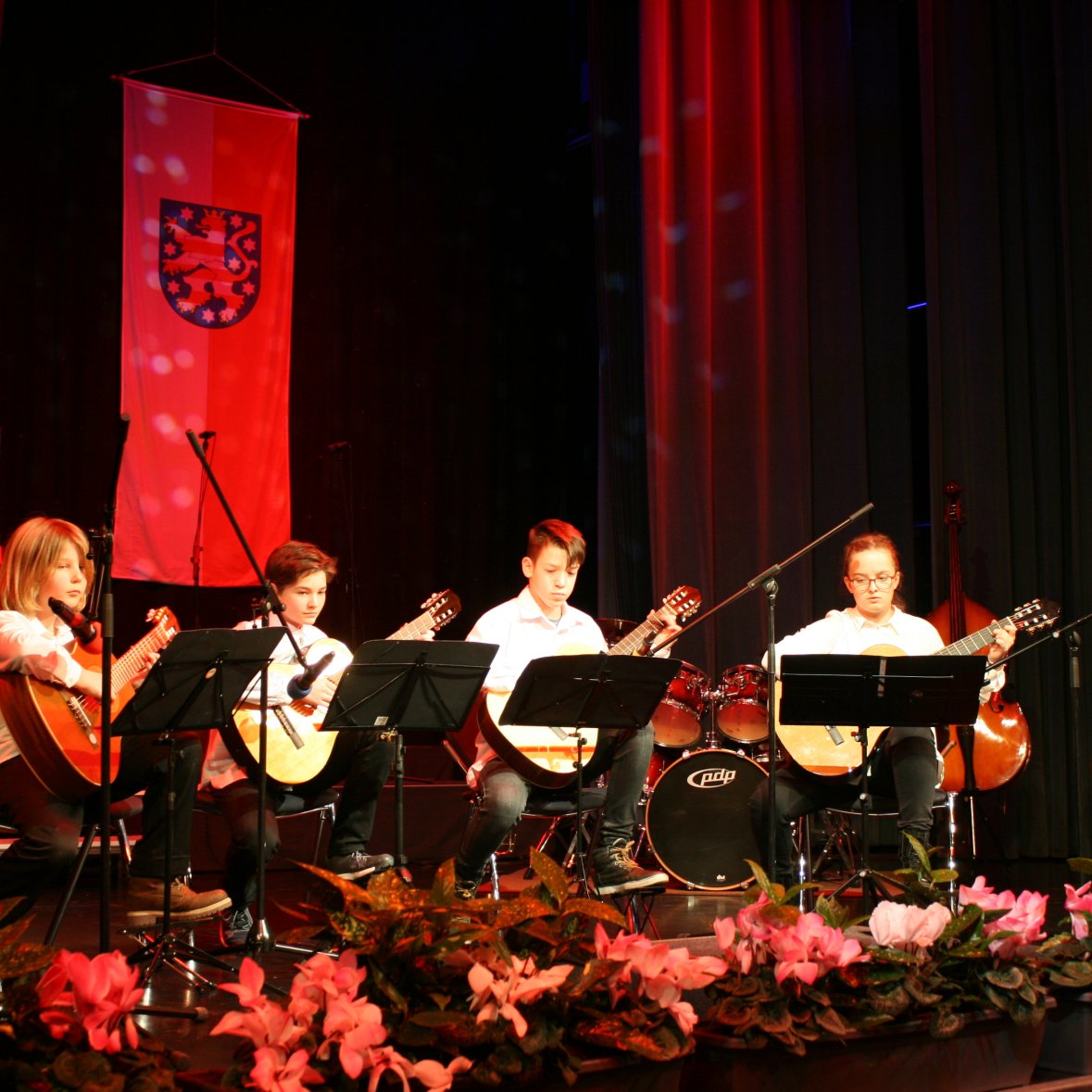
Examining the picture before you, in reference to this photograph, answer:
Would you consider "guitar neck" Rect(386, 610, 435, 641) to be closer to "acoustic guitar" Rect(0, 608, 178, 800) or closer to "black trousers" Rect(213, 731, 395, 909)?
"black trousers" Rect(213, 731, 395, 909)

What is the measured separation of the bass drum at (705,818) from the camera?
6.03 metres

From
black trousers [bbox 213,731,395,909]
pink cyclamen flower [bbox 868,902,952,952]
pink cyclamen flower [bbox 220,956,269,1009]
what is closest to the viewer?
pink cyclamen flower [bbox 220,956,269,1009]

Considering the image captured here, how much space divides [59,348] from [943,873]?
635 centimetres

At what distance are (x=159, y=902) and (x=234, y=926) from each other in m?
A: 0.41

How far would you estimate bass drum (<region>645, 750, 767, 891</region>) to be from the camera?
603 centimetres

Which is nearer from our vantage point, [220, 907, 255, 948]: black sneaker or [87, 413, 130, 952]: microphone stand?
[87, 413, 130, 952]: microphone stand

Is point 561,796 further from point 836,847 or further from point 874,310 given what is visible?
point 874,310

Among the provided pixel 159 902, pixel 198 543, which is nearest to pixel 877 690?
pixel 159 902

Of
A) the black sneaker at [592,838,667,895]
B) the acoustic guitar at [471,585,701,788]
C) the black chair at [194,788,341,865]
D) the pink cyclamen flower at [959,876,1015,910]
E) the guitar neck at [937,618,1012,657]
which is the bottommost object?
the black sneaker at [592,838,667,895]

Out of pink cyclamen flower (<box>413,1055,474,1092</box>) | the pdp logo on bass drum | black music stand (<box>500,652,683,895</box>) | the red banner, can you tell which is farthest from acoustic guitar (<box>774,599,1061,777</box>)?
the red banner

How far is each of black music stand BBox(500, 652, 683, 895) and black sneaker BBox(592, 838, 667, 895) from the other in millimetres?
459

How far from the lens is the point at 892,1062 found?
9.48ft

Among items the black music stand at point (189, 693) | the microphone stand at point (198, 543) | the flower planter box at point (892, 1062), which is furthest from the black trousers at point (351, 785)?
the microphone stand at point (198, 543)

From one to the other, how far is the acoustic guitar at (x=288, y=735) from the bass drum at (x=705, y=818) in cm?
176
